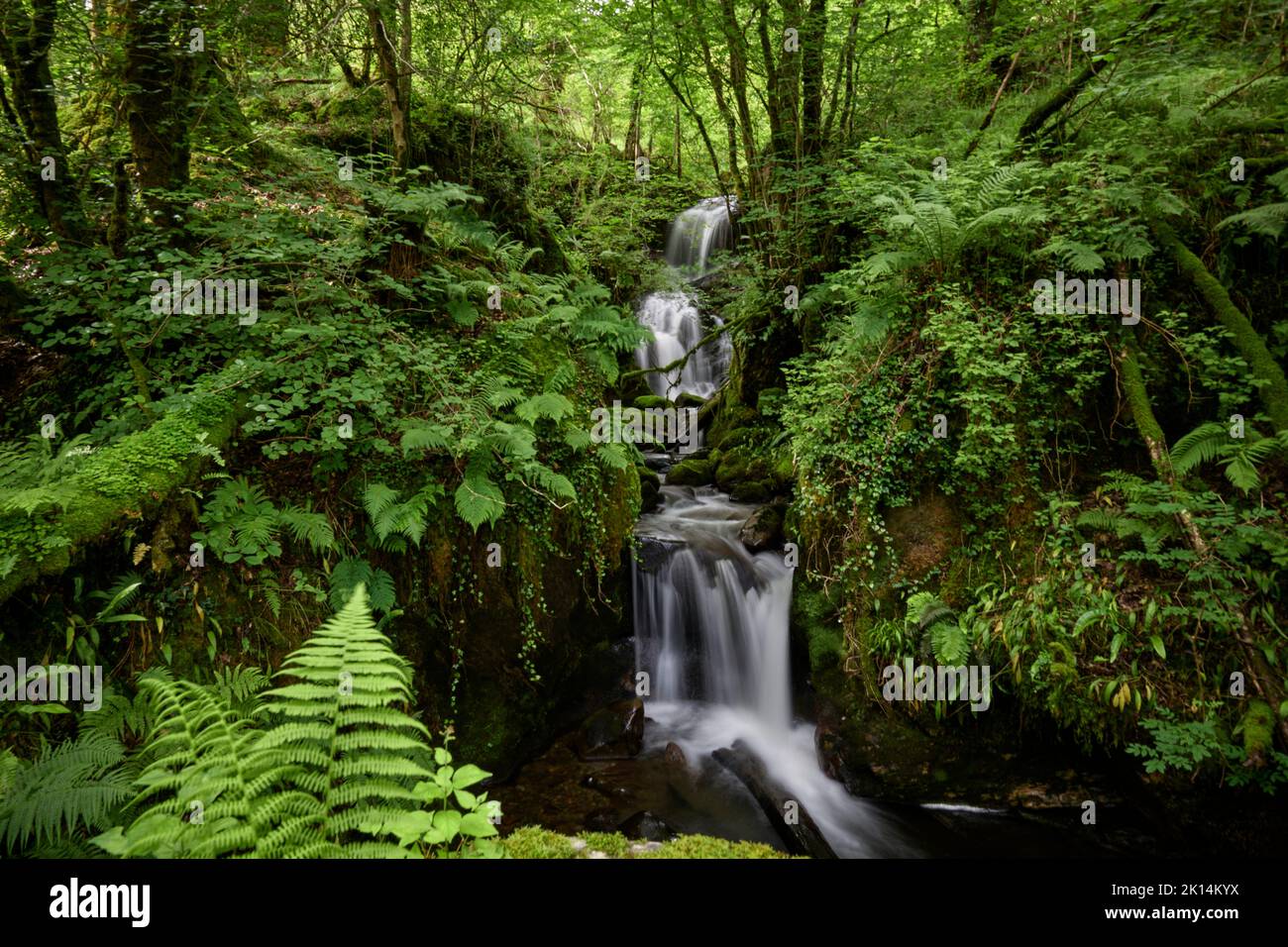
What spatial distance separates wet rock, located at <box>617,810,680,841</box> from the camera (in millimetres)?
4945

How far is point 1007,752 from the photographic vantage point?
5258 mm

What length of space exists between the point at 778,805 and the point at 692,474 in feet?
18.8

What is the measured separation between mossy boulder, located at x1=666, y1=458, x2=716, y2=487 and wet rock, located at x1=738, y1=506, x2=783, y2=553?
84.1 inches

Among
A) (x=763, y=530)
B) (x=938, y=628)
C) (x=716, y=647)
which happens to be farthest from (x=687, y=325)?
(x=938, y=628)

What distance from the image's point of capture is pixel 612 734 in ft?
21.1

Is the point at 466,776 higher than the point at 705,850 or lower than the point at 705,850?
higher

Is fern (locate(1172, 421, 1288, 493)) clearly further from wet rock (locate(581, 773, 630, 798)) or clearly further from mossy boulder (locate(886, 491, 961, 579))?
wet rock (locate(581, 773, 630, 798))

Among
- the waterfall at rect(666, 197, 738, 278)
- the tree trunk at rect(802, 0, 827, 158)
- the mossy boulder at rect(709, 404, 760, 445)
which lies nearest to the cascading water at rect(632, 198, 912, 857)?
the mossy boulder at rect(709, 404, 760, 445)

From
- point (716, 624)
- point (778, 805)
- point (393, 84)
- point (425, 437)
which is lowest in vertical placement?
point (778, 805)

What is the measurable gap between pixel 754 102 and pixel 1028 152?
8619 mm

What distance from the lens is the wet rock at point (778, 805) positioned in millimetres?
5203

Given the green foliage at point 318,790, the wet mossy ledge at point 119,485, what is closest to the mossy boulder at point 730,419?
the wet mossy ledge at point 119,485

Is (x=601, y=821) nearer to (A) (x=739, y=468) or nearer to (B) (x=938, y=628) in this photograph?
(B) (x=938, y=628)
